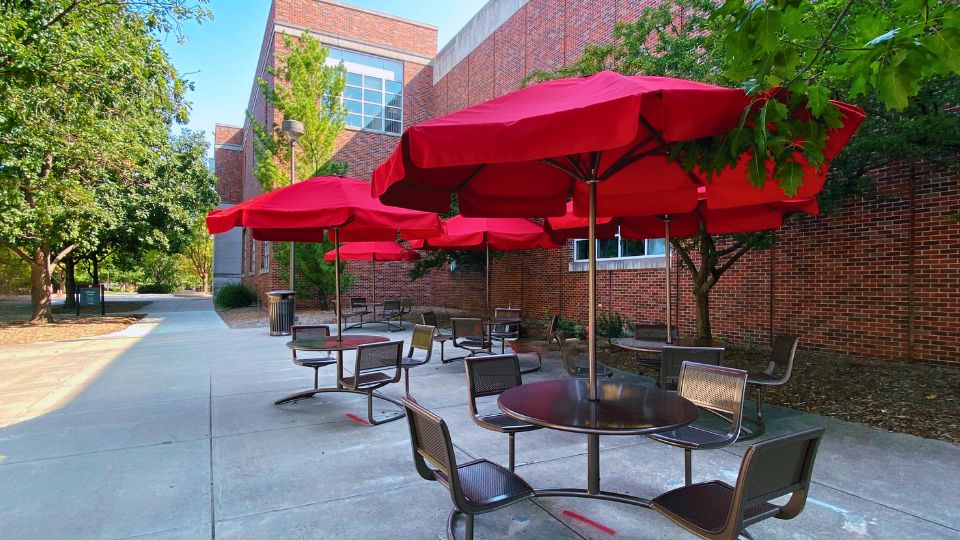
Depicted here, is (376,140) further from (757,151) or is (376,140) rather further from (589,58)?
(757,151)

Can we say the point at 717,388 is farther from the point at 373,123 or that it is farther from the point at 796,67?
the point at 373,123

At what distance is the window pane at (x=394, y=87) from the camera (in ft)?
74.0

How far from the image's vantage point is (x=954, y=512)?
314cm

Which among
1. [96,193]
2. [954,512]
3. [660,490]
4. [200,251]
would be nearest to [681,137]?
[660,490]

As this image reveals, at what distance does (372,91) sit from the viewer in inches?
863

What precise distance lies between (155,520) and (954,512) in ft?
16.8

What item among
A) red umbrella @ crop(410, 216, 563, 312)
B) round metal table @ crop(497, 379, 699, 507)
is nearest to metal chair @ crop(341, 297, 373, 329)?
red umbrella @ crop(410, 216, 563, 312)

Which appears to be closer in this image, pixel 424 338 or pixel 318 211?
pixel 318 211

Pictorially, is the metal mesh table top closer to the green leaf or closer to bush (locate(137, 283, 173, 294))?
the green leaf

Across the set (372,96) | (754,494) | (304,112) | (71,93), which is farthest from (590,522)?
(372,96)

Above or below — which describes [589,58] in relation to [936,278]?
above

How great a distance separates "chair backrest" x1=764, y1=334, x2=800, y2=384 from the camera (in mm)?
4868

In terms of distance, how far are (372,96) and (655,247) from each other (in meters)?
15.4

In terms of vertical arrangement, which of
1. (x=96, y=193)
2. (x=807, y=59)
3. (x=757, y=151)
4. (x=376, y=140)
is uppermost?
(x=376, y=140)
